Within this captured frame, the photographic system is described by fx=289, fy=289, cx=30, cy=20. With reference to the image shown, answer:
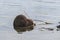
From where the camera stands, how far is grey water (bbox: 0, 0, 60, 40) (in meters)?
10.2

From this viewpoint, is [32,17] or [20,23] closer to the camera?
[20,23]

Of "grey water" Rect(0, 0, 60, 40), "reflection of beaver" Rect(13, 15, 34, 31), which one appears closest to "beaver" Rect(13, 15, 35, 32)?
"reflection of beaver" Rect(13, 15, 34, 31)

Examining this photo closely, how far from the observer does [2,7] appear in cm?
1633

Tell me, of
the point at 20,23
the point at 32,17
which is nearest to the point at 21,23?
the point at 20,23

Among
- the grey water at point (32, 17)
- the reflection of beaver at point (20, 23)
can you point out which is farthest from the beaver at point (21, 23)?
the grey water at point (32, 17)

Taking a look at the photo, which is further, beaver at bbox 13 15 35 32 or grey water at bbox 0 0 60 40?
beaver at bbox 13 15 35 32

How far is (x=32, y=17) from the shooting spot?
13.3 meters

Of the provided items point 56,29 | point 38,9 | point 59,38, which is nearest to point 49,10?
point 38,9

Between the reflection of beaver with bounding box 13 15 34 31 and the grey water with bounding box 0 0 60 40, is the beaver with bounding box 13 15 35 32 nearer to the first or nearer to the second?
the reflection of beaver with bounding box 13 15 34 31

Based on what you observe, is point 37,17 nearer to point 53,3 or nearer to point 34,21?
point 34,21

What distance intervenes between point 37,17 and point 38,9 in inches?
90.7

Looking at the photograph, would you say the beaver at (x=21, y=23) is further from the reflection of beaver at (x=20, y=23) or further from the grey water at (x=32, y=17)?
the grey water at (x=32, y=17)

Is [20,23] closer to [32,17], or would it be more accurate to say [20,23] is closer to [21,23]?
[21,23]

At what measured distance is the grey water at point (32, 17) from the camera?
10187 millimetres
